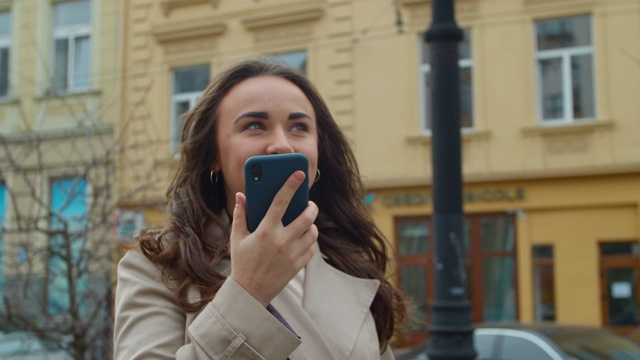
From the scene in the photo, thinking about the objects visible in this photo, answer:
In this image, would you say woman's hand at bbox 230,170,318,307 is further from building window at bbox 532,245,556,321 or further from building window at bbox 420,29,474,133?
building window at bbox 420,29,474,133

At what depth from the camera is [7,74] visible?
19766mm

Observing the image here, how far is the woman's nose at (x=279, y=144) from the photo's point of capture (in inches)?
67.1

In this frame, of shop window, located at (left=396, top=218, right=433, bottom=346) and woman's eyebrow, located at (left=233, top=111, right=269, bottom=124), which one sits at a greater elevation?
woman's eyebrow, located at (left=233, top=111, right=269, bottom=124)

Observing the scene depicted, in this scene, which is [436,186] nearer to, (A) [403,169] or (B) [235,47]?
(A) [403,169]

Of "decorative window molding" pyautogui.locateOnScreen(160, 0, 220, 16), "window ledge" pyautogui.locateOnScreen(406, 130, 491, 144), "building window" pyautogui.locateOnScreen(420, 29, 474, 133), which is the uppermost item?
"decorative window molding" pyautogui.locateOnScreen(160, 0, 220, 16)

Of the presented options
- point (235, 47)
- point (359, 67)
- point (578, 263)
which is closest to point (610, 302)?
point (578, 263)

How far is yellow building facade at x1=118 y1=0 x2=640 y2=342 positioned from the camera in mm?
14344

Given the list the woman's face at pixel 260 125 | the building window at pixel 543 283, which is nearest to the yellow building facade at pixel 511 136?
the building window at pixel 543 283

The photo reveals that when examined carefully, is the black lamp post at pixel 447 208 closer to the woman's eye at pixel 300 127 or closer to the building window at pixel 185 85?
the woman's eye at pixel 300 127

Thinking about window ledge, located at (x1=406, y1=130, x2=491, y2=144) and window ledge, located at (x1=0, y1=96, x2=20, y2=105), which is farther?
window ledge, located at (x1=0, y1=96, x2=20, y2=105)

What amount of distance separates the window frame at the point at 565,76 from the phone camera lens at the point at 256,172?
549 inches

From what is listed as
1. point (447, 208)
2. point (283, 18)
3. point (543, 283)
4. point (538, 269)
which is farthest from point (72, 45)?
point (447, 208)

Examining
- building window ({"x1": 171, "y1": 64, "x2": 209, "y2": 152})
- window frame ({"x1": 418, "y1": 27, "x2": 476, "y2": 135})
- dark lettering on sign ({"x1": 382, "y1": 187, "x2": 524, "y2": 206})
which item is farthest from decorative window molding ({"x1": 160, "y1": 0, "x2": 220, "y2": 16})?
dark lettering on sign ({"x1": 382, "y1": 187, "x2": 524, "y2": 206})

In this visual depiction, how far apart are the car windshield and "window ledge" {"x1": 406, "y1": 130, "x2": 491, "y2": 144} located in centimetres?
736
